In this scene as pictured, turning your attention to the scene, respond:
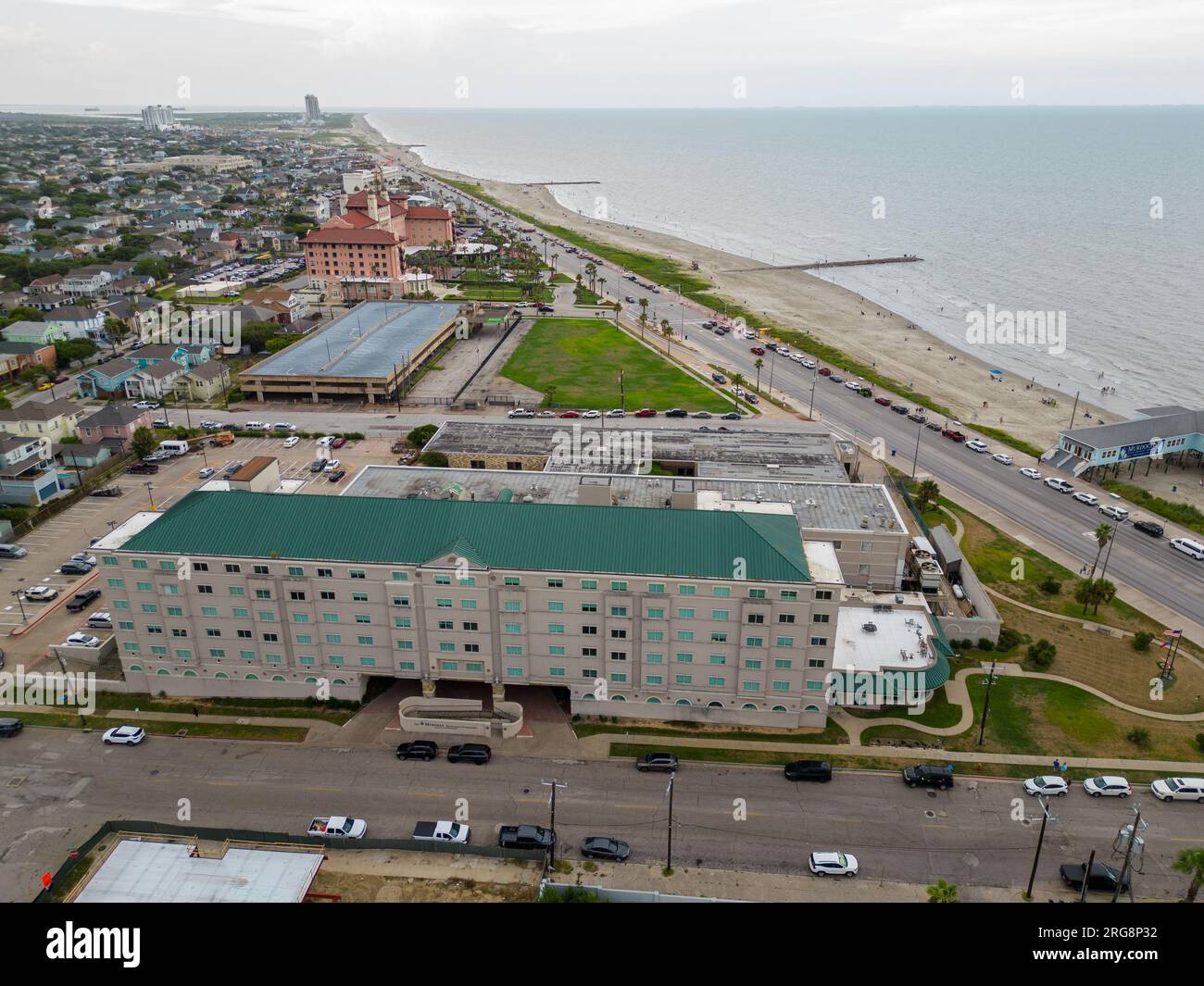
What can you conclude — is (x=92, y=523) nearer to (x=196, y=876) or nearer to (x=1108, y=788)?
(x=196, y=876)

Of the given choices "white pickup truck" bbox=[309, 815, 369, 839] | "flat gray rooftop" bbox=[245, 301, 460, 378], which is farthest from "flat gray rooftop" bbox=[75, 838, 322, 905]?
"flat gray rooftop" bbox=[245, 301, 460, 378]

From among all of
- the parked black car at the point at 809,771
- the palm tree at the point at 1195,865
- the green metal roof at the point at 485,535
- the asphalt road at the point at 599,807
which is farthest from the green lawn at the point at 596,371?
the palm tree at the point at 1195,865

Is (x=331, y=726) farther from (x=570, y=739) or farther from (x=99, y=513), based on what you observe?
(x=99, y=513)

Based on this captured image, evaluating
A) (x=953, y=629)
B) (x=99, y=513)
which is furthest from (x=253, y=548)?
(x=953, y=629)

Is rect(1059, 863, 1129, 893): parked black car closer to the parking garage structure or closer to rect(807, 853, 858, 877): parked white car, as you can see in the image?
rect(807, 853, 858, 877): parked white car

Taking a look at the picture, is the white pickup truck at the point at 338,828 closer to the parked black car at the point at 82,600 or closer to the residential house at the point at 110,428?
the parked black car at the point at 82,600
